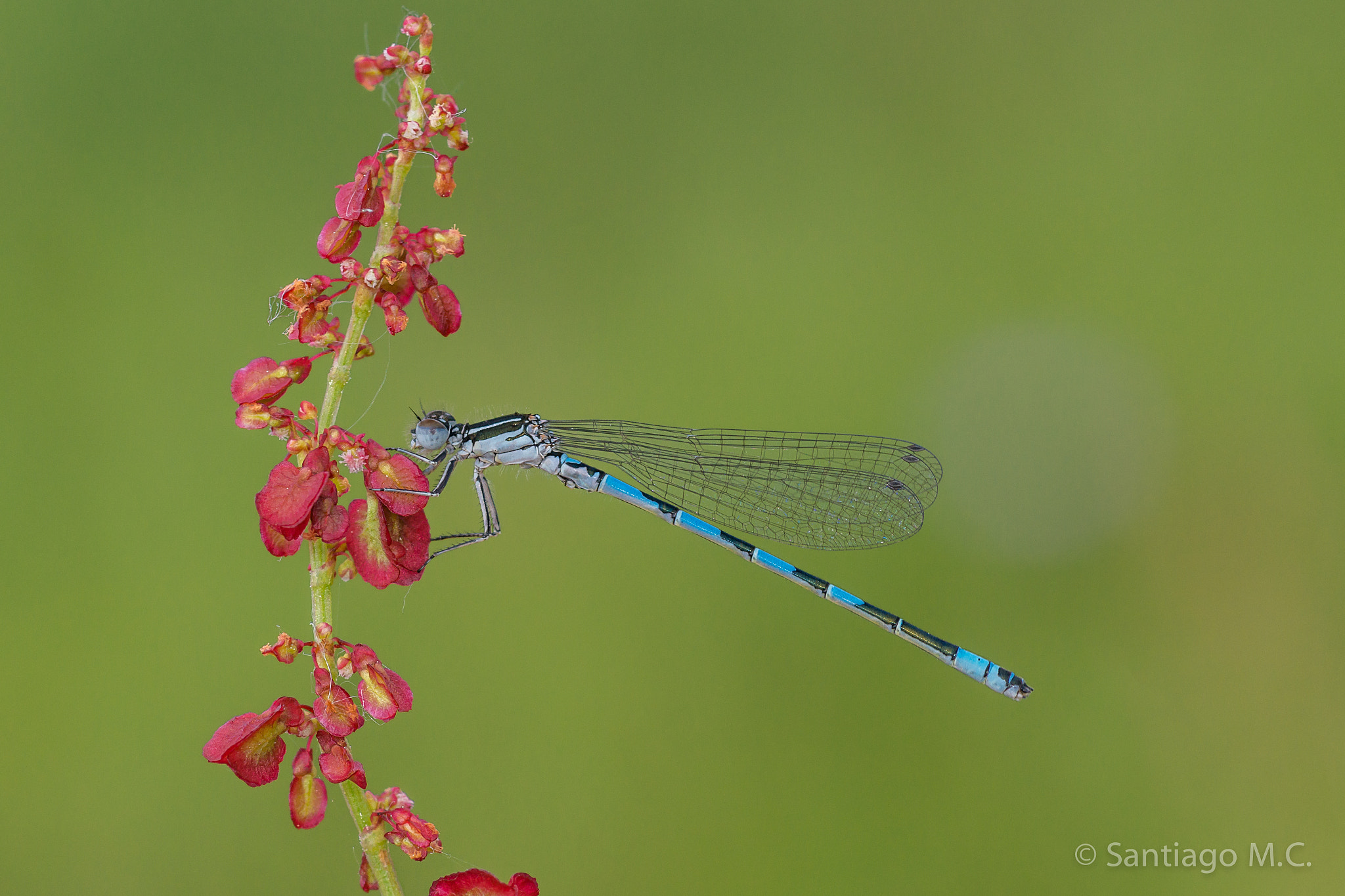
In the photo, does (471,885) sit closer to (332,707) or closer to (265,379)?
(332,707)

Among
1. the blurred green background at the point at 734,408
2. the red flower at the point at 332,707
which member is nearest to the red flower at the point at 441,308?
the red flower at the point at 332,707

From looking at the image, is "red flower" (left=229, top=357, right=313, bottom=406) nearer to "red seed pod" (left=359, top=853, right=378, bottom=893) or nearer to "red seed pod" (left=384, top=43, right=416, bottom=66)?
"red seed pod" (left=384, top=43, right=416, bottom=66)

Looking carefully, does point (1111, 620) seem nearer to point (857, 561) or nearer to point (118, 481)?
point (857, 561)

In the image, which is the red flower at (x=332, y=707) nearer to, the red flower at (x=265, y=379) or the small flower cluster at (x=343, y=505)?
the small flower cluster at (x=343, y=505)

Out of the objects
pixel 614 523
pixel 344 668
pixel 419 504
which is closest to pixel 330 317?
pixel 419 504

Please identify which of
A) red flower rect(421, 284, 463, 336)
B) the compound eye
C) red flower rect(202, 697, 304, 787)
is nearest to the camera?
red flower rect(202, 697, 304, 787)

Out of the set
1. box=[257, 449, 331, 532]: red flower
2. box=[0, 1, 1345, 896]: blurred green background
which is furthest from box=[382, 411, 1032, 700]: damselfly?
box=[257, 449, 331, 532]: red flower

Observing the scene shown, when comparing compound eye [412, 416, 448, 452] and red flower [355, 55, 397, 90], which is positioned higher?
compound eye [412, 416, 448, 452]

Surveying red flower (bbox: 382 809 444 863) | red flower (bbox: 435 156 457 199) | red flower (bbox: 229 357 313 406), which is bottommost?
red flower (bbox: 382 809 444 863)
